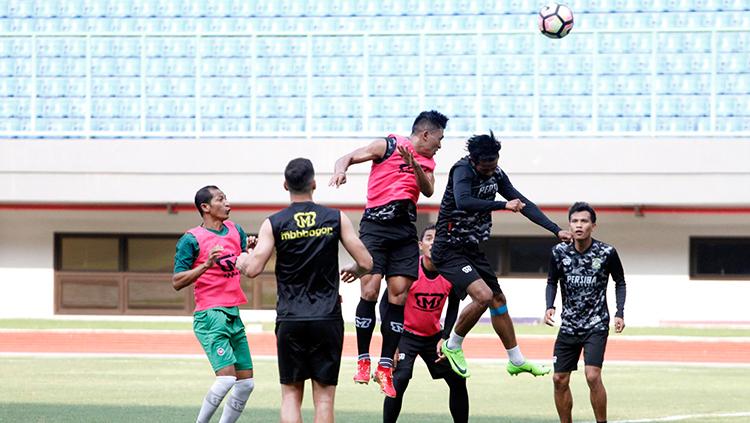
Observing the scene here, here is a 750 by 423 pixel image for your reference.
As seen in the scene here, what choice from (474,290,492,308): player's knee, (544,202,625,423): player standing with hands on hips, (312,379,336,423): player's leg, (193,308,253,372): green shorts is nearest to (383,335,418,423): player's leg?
(474,290,492,308): player's knee

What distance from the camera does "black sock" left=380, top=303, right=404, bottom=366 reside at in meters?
11.0

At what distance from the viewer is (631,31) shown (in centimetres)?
3091

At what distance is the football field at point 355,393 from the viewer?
13.6m

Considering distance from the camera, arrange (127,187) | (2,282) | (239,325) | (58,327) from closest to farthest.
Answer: (239,325) < (58,327) < (127,187) < (2,282)

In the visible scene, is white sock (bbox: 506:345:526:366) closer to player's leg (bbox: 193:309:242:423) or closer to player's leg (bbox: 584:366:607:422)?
player's leg (bbox: 584:366:607:422)

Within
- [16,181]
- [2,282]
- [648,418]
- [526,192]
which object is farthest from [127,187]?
[648,418]

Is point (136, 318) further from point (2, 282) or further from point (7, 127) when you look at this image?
point (7, 127)

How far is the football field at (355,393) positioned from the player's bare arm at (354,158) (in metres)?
3.64

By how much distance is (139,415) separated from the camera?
1341cm

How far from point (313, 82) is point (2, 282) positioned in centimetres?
948

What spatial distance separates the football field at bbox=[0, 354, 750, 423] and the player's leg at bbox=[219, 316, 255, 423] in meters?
2.45

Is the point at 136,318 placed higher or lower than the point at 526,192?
lower

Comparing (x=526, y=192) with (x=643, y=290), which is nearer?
(x=526, y=192)

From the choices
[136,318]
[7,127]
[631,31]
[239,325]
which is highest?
[631,31]
